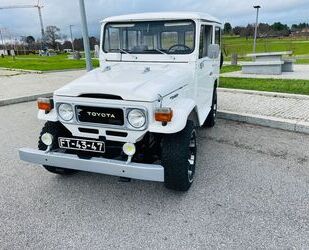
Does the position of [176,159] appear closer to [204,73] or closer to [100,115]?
[100,115]

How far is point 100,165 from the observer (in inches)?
129

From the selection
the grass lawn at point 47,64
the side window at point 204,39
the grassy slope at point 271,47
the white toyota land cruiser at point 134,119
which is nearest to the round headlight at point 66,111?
the white toyota land cruiser at point 134,119

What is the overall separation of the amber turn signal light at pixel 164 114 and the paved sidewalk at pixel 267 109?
3759mm

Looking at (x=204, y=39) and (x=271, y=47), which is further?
(x=271, y=47)

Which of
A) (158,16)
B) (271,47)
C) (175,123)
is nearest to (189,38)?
(158,16)

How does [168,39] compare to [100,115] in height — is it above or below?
above

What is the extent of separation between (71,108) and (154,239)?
68.5 inches

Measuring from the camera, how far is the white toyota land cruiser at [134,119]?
3.28 metres

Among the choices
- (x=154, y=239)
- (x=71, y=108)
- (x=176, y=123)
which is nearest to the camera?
(x=154, y=239)

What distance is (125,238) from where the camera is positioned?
299 centimetres

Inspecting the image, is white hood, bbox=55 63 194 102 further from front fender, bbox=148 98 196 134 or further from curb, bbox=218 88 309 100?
curb, bbox=218 88 309 100

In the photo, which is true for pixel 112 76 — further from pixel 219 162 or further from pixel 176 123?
pixel 219 162

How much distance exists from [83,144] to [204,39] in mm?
2577

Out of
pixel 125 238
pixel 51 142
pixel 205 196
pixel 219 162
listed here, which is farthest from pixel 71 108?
pixel 219 162
